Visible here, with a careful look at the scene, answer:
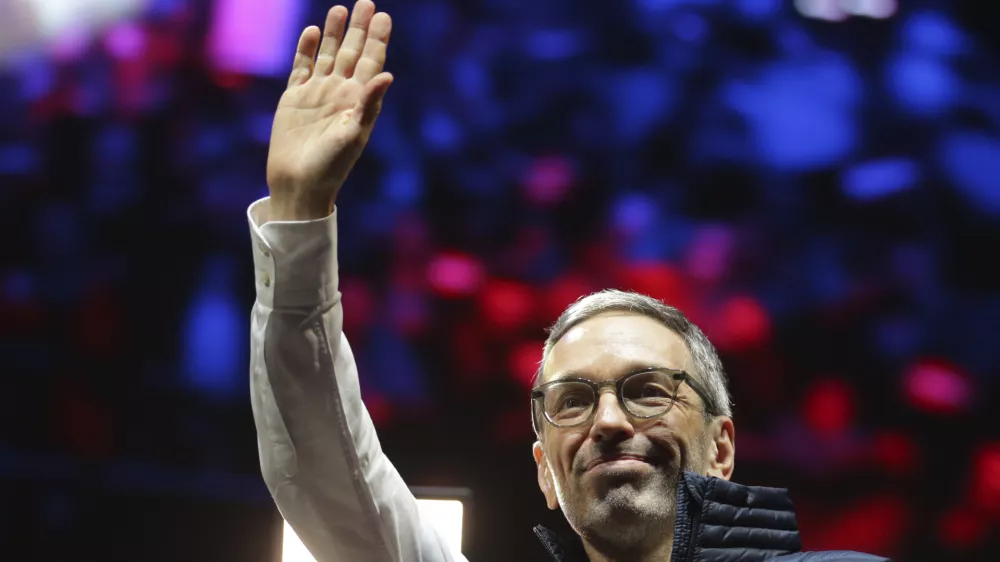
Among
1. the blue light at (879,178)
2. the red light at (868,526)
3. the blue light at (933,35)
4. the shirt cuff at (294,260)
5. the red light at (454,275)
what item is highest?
the blue light at (933,35)

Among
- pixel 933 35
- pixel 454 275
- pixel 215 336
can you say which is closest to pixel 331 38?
pixel 454 275

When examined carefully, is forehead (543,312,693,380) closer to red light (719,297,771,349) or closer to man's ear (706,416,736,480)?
man's ear (706,416,736,480)

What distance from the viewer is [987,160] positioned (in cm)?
261

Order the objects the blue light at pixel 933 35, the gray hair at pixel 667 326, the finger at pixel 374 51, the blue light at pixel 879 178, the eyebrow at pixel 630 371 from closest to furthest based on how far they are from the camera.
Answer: the finger at pixel 374 51 → the eyebrow at pixel 630 371 → the gray hair at pixel 667 326 → the blue light at pixel 879 178 → the blue light at pixel 933 35

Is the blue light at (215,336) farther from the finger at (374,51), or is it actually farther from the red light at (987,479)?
the red light at (987,479)

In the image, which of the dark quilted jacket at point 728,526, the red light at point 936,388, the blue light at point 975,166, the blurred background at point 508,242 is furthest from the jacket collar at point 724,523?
the blue light at point 975,166

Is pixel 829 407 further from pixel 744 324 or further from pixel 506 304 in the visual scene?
pixel 506 304

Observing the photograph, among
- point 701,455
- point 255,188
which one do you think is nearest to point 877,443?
point 701,455

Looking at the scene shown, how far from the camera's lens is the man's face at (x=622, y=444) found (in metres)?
1.30

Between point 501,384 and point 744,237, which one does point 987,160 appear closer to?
point 744,237

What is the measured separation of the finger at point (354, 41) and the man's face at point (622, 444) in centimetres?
58

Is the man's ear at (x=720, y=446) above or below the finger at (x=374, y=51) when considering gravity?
below

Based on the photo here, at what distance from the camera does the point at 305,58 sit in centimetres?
120

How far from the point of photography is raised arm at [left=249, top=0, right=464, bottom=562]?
3.49ft
